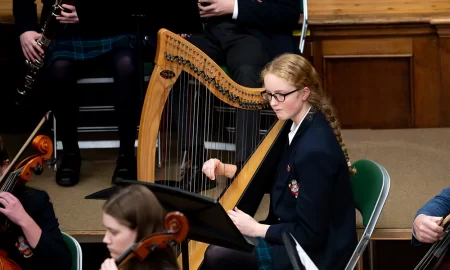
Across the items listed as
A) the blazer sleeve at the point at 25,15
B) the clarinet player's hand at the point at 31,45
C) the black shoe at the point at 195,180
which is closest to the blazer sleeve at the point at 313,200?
the black shoe at the point at 195,180

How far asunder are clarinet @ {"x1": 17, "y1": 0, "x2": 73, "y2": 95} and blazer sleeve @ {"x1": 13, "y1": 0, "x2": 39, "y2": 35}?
0.25 meters

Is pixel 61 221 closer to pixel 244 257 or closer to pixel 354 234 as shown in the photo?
pixel 244 257

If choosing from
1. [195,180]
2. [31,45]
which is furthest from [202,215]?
[31,45]

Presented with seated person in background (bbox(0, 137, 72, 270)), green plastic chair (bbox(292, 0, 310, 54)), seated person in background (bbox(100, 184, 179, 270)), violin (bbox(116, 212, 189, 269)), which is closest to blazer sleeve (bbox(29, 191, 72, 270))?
seated person in background (bbox(0, 137, 72, 270))

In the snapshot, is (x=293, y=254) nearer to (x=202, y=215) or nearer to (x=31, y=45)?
(x=202, y=215)

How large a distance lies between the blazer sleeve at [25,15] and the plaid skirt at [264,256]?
203 centimetres

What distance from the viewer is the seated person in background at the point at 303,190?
9.55 feet

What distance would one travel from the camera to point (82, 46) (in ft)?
14.2

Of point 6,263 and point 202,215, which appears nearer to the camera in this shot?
point 202,215

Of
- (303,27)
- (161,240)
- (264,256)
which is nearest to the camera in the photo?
(161,240)

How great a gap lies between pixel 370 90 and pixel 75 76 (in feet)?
6.35

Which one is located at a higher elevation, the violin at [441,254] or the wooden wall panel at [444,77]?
the violin at [441,254]

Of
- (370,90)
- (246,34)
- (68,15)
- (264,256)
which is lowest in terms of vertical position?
(370,90)

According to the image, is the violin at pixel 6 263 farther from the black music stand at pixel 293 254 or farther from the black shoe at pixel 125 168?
the black shoe at pixel 125 168
